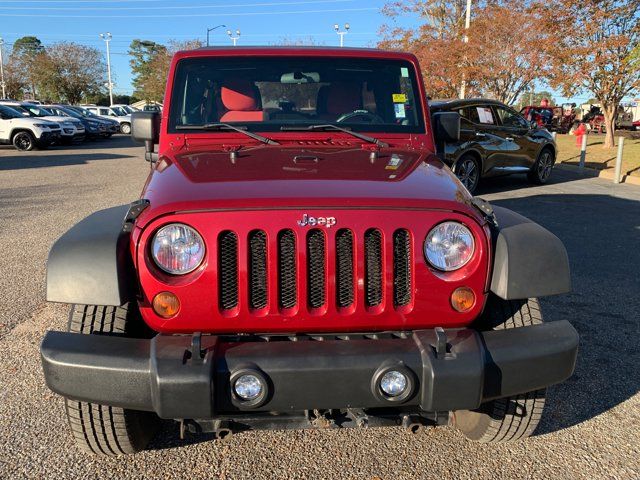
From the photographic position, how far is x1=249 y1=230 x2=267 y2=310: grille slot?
2.19m

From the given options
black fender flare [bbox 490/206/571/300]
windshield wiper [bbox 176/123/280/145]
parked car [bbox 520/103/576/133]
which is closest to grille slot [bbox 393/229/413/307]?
black fender flare [bbox 490/206/571/300]

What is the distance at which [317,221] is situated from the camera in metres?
2.18

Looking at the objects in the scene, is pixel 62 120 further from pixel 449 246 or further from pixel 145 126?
pixel 449 246

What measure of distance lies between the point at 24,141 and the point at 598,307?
20009 millimetres

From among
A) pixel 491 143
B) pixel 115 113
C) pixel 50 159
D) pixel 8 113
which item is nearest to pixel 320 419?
pixel 491 143

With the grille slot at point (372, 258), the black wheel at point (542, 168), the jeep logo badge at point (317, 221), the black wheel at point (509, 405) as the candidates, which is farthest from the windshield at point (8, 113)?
the black wheel at point (509, 405)

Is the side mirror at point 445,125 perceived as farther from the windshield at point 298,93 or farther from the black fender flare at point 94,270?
the black fender flare at point 94,270

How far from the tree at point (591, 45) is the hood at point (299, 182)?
17.2 meters

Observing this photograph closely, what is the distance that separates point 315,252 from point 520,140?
9.68 m

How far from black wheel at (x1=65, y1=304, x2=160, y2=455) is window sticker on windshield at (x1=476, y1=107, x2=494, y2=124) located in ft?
29.3

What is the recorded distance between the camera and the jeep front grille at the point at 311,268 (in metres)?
2.18

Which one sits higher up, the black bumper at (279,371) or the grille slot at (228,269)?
the grille slot at (228,269)

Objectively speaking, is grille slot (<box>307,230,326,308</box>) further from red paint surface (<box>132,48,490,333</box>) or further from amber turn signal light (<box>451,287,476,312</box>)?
amber turn signal light (<box>451,287,476,312</box>)

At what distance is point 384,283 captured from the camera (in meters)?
2.22
